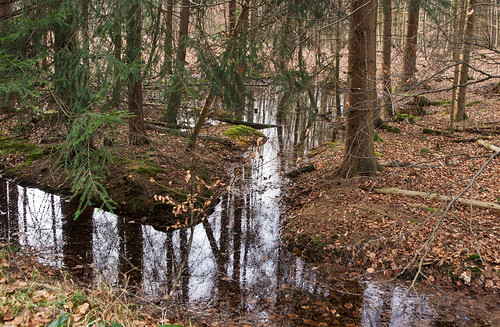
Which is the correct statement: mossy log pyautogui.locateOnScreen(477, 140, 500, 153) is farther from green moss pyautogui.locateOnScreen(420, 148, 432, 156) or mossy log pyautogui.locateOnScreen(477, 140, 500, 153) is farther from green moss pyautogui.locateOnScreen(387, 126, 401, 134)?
green moss pyautogui.locateOnScreen(387, 126, 401, 134)

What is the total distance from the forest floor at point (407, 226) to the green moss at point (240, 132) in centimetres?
441

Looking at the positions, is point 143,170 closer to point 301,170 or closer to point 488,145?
point 301,170

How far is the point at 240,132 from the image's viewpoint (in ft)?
50.5

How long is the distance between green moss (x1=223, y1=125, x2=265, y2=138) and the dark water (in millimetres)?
4801

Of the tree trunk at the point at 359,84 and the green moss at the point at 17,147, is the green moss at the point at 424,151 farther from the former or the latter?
the green moss at the point at 17,147

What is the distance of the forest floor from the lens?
6.41m

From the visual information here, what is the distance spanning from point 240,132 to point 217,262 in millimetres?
8702

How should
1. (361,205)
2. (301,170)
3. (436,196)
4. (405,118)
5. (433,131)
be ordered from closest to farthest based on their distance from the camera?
(436,196) → (361,205) → (301,170) → (433,131) → (405,118)

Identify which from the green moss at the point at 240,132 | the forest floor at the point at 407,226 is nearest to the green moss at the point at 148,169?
the forest floor at the point at 407,226

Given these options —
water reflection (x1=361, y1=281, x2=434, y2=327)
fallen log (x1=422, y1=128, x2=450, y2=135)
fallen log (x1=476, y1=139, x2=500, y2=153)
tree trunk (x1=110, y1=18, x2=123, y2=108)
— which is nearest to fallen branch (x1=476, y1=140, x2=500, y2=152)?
fallen log (x1=476, y1=139, x2=500, y2=153)

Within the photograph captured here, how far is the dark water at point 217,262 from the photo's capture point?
5754 mm

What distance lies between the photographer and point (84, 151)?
6941 millimetres

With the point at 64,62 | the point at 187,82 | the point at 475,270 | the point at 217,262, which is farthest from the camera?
the point at 187,82

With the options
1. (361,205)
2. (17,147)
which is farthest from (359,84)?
(17,147)
